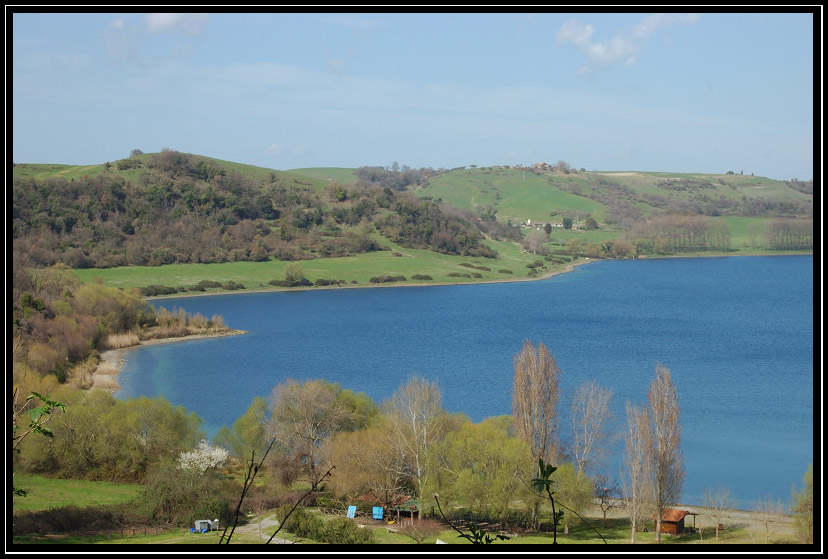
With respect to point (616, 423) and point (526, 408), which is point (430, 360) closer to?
point (616, 423)

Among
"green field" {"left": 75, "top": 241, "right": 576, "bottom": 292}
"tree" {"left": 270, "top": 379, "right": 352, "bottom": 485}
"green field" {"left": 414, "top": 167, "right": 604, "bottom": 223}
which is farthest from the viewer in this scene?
"green field" {"left": 414, "top": 167, "right": 604, "bottom": 223}

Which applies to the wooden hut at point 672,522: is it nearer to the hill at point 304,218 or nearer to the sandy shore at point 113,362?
the sandy shore at point 113,362

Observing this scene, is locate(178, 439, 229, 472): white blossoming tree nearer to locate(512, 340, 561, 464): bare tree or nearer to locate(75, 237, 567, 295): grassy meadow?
locate(512, 340, 561, 464): bare tree

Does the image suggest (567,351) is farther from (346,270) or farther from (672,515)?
(346,270)

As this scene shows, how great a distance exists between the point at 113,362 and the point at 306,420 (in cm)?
1994

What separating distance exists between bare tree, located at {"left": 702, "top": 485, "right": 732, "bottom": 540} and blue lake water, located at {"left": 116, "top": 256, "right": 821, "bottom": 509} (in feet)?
0.99

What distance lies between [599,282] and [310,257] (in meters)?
25.9

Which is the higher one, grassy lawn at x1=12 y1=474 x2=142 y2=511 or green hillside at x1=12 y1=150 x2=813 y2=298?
green hillside at x1=12 y1=150 x2=813 y2=298

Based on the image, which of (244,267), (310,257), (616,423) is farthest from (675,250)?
(616,423)

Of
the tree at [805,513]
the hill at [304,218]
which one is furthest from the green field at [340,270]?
the tree at [805,513]

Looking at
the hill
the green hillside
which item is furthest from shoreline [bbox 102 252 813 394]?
the hill

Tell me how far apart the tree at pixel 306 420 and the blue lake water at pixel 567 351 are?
615cm

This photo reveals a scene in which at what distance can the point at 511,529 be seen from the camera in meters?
15.0

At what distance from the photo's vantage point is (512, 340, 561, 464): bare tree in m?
17.2
